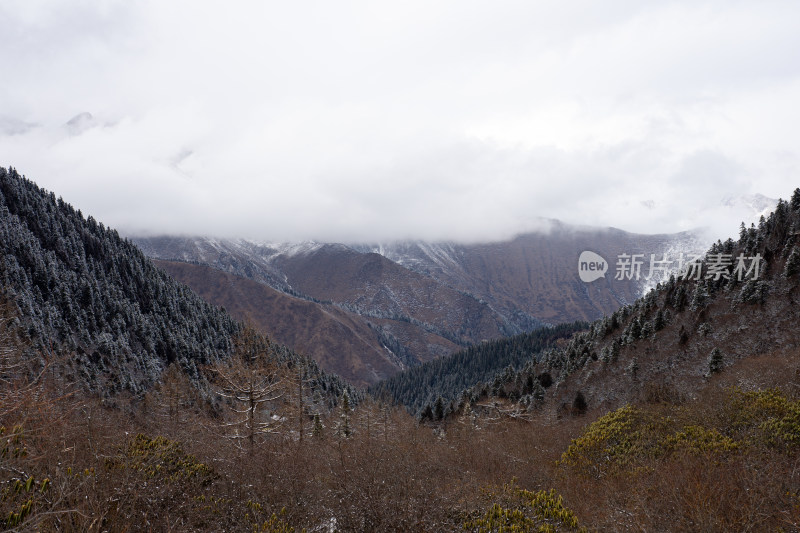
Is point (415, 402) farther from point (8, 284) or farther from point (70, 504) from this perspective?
point (70, 504)

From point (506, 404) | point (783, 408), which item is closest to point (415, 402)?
point (506, 404)

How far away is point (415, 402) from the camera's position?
570 ft

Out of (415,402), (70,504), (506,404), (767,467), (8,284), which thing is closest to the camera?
(70,504)

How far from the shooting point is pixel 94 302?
102m

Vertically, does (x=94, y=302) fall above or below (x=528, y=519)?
below

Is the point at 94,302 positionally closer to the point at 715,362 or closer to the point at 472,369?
the point at 715,362

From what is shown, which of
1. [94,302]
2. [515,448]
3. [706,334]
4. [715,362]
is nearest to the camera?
[515,448]

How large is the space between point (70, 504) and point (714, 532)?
19828 millimetres

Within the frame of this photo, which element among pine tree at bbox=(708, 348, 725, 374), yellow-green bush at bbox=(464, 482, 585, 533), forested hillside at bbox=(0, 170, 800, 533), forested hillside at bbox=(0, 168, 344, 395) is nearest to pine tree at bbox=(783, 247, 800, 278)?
forested hillside at bbox=(0, 170, 800, 533)

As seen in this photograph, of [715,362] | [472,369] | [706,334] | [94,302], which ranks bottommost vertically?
[472,369]

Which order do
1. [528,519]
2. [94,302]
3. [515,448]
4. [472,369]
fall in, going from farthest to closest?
[472,369] → [94,302] → [515,448] → [528,519]

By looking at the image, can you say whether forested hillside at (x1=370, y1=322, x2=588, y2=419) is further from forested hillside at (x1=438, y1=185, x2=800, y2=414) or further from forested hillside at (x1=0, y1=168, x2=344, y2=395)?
forested hillside at (x1=438, y1=185, x2=800, y2=414)

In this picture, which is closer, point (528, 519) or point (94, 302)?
point (528, 519)

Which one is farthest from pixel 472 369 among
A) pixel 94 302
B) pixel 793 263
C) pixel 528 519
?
pixel 528 519
